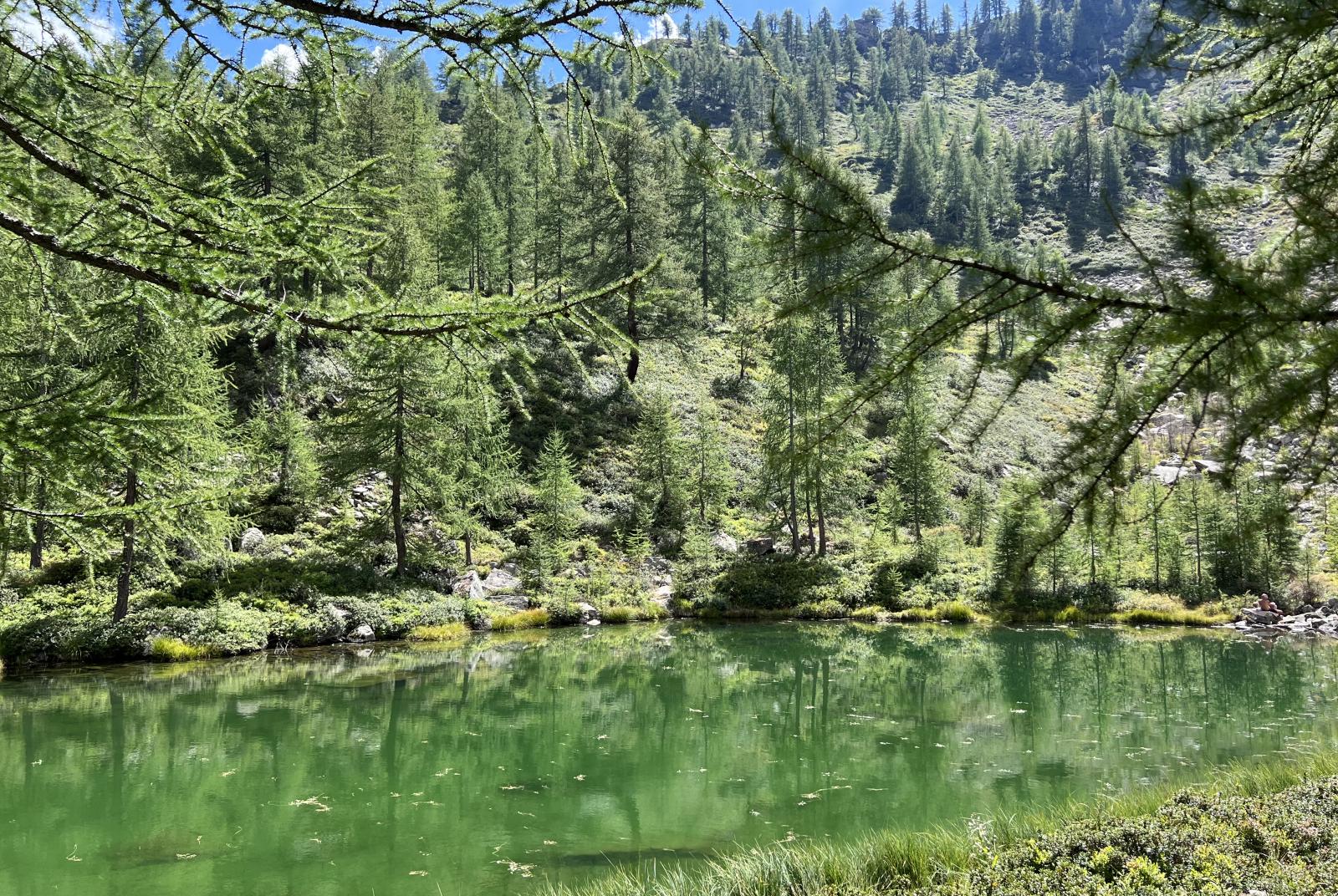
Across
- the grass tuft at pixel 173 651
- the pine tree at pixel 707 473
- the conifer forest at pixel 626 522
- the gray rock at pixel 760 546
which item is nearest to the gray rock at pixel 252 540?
the conifer forest at pixel 626 522

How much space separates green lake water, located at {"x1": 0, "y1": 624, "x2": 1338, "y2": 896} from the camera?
7422mm

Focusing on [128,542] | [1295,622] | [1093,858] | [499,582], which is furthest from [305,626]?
[1295,622]

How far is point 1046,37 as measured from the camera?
17075 centimetres

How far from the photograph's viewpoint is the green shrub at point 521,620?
24.0 metres

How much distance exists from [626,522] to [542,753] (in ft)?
68.6

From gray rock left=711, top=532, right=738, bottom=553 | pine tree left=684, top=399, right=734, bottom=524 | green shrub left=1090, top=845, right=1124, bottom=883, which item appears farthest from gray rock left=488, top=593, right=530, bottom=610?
green shrub left=1090, top=845, right=1124, bottom=883

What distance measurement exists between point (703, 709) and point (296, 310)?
38.3 ft

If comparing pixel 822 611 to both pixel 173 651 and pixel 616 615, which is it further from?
pixel 173 651

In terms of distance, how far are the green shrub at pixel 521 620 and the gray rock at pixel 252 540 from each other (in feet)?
25.8

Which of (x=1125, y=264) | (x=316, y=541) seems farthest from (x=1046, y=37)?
(x=316, y=541)

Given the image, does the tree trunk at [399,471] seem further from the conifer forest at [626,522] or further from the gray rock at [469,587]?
the gray rock at [469,587]

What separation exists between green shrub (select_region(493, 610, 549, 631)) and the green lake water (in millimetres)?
4933

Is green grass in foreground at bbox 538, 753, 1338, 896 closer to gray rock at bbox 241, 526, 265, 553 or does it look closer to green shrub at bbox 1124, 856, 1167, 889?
green shrub at bbox 1124, 856, 1167, 889

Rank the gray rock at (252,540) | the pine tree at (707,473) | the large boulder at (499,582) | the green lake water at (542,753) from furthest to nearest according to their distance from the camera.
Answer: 1. the pine tree at (707,473)
2. the large boulder at (499,582)
3. the gray rock at (252,540)
4. the green lake water at (542,753)
